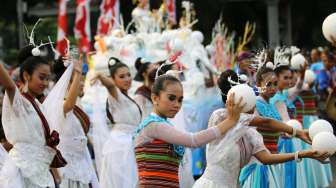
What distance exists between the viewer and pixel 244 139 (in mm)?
4988

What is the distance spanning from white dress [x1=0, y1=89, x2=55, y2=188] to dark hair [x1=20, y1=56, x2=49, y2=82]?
227mm

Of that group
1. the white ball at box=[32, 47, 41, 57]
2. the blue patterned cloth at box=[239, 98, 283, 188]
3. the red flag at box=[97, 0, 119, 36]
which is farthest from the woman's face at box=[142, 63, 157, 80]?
A: the red flag at box=[97, 0, 119, 36]

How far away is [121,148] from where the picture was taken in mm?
7875

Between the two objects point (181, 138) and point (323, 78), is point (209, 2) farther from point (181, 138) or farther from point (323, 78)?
point (181, 138)

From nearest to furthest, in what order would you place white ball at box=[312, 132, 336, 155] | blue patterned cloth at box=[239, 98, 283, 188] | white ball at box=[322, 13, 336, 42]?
white ball at box=[312, 132, 336, 155], white ball at box=[322, 13, 336, 42], blue patterned cloth at box=[239, 98, 283, 188]

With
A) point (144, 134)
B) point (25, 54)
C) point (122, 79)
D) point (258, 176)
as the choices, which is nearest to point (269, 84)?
point (258, 176)

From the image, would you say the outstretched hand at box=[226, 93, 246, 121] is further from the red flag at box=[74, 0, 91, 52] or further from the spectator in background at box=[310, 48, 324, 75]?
the red flag at box=[74, 0, 91, 52]

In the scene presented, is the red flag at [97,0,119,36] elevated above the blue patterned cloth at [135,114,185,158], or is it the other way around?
the red flag at [97,0,119,36]

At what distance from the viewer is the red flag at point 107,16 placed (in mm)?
14618

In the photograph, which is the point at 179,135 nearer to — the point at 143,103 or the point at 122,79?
the point at 122,79

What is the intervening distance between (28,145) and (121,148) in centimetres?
260

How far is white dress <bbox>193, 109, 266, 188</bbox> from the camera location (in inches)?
194

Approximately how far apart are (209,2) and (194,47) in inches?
552

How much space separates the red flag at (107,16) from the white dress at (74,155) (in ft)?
25.1
